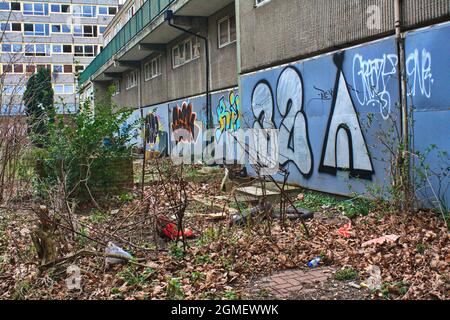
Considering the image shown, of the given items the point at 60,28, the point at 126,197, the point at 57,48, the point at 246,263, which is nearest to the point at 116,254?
the point at 246,263

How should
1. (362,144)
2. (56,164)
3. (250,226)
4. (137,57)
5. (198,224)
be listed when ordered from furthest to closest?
(137,57) < (56,164) < (362,144) < (198,224) < (250,226)

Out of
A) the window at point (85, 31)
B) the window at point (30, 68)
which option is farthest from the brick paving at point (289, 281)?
the window at point (85, 31)

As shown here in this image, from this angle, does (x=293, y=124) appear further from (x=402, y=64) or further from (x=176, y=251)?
(x=176, y=251)

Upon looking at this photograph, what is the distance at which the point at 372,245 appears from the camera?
5613 mm

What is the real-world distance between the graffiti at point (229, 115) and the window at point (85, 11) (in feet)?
183

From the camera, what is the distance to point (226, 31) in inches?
611

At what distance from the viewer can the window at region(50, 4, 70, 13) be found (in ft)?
209

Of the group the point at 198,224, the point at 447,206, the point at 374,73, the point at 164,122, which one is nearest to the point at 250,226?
the point at 198,224

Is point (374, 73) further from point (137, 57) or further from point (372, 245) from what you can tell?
point (137, 57)

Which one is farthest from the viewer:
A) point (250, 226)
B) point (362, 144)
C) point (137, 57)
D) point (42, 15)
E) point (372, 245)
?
point (42, 15)

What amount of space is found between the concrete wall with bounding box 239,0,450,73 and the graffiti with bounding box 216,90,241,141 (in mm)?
2067

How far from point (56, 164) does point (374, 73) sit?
649 centimetres

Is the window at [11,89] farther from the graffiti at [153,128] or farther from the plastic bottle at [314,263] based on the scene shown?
the graffiti at [153,128]

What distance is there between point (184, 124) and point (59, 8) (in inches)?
2111
